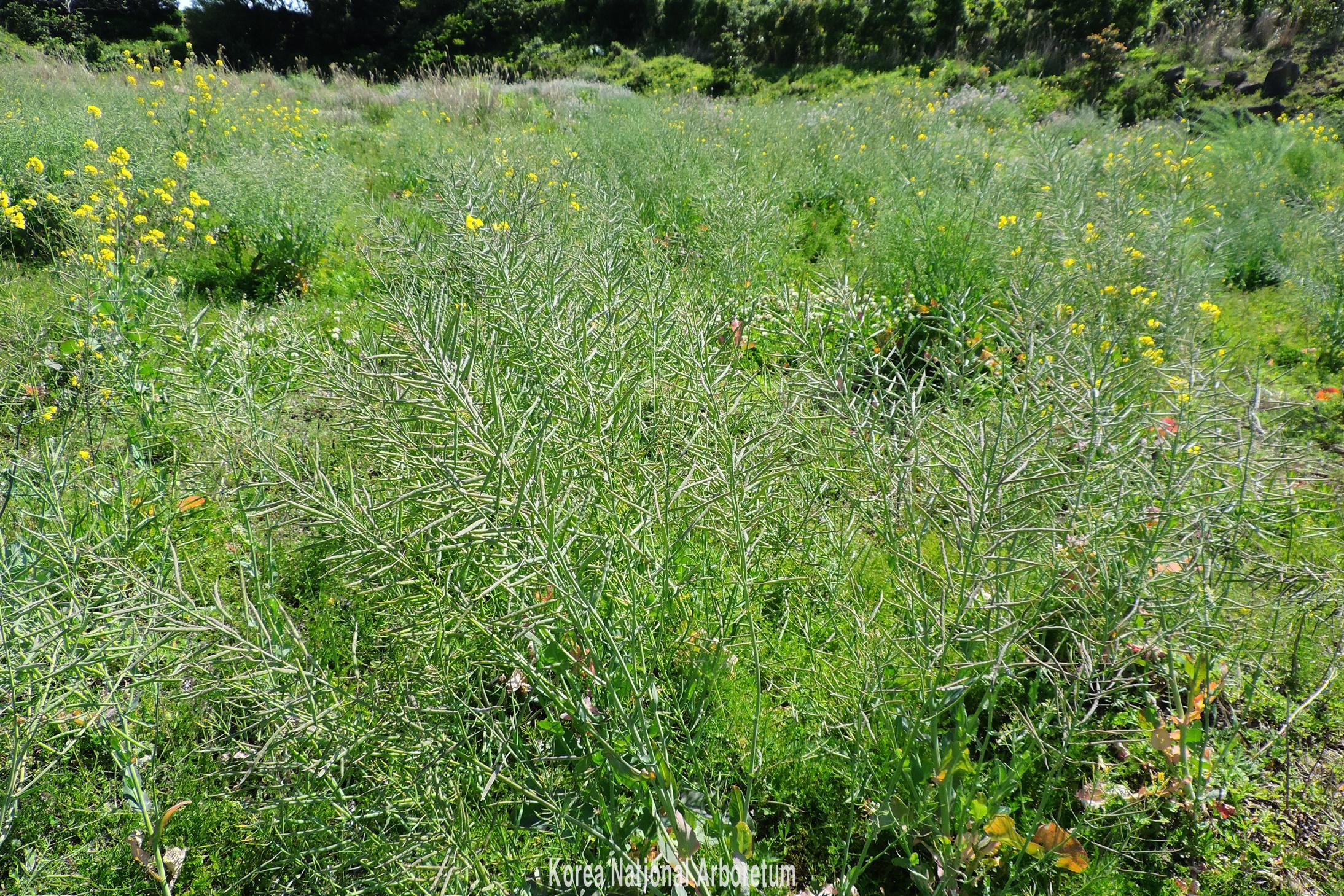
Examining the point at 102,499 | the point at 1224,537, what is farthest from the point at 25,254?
the point at 1224,537

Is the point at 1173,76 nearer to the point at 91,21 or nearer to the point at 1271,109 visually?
the point at 1271,109

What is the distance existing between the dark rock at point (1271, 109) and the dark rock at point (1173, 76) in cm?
167

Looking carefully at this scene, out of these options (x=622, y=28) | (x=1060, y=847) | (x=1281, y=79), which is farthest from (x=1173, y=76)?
(x=622, y=28)

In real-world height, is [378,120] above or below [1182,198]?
above

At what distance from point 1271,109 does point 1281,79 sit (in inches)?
55.0

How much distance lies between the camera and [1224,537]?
1407 mm

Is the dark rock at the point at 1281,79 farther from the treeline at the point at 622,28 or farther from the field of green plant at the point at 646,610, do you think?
the field of green plant at the point at 646,610

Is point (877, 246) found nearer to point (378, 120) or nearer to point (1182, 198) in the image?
point (1182, 198)

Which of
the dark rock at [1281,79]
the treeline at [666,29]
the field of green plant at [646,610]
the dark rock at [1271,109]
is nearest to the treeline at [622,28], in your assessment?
the treeline at [666,29]

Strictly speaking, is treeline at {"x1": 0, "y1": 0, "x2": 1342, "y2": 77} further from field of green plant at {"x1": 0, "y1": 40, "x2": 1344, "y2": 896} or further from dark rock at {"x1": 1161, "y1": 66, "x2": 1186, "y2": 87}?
field of green plant at {"x1": 0, "y1": 40, "x2": 1344, "y2": 896}

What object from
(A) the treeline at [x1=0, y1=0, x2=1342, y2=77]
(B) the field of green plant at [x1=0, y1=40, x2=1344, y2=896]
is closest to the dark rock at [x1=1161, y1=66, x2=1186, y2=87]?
(A) the treeline at [x1=0, y1=0, x2=1342, y2=77]

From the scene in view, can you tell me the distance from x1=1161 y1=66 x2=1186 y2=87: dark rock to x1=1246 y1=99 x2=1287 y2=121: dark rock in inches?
65.7

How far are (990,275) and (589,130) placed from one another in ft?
17.7

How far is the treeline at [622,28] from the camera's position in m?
15.6
